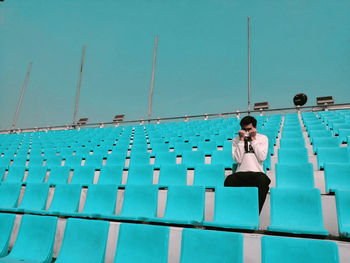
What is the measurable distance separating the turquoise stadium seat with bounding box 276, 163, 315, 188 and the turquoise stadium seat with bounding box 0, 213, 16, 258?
2.28 meters

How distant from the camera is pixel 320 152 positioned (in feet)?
9.51

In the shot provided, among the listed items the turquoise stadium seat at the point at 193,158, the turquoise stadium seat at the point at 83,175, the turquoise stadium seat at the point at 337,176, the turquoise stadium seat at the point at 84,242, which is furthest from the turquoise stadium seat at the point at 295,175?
the turquoise stadium seat at the point at 83,175

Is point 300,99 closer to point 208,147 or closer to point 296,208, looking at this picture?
point 208,147

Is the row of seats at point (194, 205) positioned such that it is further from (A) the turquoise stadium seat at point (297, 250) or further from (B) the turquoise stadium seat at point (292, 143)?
(B) the turquoise stadium seat at point (292, 143)

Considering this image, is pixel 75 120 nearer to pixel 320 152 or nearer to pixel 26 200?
pixel 26 200

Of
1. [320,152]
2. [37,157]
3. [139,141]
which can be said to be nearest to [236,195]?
[320,152]

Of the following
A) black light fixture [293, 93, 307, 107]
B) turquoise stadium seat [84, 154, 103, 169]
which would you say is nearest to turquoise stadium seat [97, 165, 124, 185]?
turquoise stadium seat [84, 154, 103, 169]

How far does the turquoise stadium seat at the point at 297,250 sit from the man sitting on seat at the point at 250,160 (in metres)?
0.84

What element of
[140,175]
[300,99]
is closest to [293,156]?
[140,175]

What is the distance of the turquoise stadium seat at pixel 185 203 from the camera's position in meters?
2.02

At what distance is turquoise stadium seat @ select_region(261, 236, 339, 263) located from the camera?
1.09m

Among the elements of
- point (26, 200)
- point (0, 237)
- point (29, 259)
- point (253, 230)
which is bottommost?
point (29, 259)

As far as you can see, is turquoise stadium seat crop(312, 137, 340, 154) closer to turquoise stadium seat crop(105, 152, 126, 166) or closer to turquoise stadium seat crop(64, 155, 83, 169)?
turquoise stadium seat crop(105, 152, 126, 166)

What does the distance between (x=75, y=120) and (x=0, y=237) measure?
9646 millimetres
